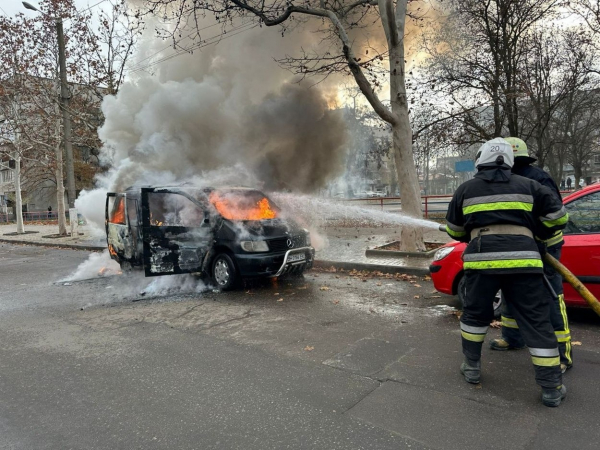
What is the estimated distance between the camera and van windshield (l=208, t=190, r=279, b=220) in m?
7.16

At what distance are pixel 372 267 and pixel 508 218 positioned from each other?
18.4ft

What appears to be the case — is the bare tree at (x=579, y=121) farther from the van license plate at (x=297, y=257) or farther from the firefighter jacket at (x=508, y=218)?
the firefighter jacket at (x=508, y=218)

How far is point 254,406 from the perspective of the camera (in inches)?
125

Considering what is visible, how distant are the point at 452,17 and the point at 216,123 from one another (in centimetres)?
750

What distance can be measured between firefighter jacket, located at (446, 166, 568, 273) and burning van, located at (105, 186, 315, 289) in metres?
3.99

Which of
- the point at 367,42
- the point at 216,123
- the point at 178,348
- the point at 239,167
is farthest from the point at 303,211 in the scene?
the point at 178,348

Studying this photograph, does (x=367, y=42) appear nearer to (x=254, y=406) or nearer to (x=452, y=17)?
(x=452, y=17)

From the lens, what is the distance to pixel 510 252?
3053 millimetres

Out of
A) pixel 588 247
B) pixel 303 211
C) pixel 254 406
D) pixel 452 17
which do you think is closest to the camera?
pixel 254 406

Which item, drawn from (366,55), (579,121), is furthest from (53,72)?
(579,121)

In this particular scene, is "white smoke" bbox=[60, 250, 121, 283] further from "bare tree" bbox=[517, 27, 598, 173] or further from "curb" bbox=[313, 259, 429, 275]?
"bare tree" bbox=[517, 27, 598, 173]

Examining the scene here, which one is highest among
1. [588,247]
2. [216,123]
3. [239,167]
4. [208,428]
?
[216,123]

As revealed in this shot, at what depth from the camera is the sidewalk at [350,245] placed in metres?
8.56

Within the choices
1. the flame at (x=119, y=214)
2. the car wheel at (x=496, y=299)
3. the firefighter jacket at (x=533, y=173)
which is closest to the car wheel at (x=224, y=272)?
the flame at (x=119, y=214)
